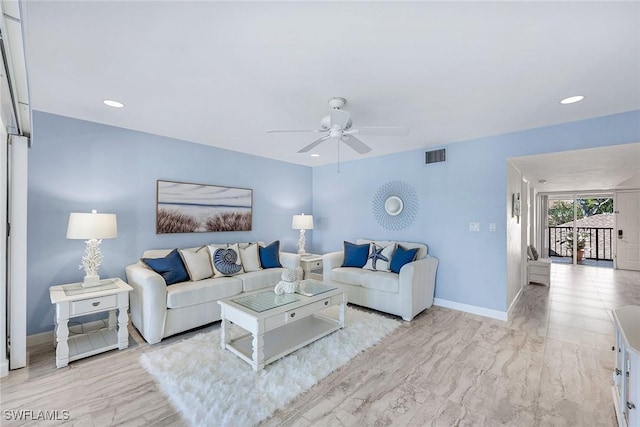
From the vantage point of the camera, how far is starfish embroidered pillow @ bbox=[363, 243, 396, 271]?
13.3ft

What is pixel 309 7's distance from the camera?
1.44 m

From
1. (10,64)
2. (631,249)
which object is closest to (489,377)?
(10,64)

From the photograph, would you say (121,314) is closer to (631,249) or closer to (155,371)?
(155,371)

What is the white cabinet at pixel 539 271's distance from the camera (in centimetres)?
528

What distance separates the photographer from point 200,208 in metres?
4.04

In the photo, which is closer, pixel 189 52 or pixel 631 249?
pixel 189 52

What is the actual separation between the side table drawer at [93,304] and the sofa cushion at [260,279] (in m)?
1.29

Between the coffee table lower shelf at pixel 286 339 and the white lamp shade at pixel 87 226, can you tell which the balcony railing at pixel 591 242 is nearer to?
the coffee table lower shelf at pixel 286 339

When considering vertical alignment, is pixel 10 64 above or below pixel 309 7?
below

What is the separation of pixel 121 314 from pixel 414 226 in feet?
12.5

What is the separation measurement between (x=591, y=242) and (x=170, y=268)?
11196 millimetres

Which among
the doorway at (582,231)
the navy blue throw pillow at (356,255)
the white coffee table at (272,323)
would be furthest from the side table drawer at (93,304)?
the doorway at (582,231)

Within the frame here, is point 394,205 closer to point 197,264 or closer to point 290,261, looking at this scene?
point 290,261

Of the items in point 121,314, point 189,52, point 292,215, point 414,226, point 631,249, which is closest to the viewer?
point 189,52
